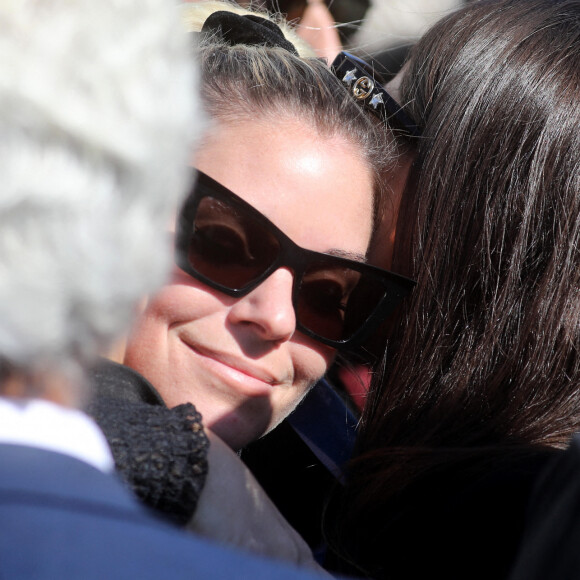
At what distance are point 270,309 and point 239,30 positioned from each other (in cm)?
66

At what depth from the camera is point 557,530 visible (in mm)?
687

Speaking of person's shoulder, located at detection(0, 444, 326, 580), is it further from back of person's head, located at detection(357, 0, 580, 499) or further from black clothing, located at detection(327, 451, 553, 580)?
back of person's head, located at detection(357, 0, 580, 499)

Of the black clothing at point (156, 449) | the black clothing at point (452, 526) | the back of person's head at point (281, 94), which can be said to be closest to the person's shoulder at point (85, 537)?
the black clothing at point (156, 449)

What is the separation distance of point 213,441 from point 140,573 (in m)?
0.38

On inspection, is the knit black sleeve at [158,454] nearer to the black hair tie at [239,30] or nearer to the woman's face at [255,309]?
the woman's face at [255,309]

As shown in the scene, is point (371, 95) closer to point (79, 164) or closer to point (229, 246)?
point (229, 246)

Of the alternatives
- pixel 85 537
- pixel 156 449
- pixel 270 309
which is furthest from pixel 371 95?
pixel 85 537

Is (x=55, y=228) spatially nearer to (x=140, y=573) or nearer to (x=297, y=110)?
(x=140, y=573)

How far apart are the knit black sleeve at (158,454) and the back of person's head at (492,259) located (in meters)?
0.53

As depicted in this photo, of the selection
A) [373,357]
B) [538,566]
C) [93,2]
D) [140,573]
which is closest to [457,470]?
[538,566]

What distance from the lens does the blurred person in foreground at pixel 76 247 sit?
528 mm

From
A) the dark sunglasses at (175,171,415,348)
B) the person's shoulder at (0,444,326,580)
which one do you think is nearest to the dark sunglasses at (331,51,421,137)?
the dark sunglasses at (175,171,415,348)

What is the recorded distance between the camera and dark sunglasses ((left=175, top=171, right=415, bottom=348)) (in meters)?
1.22

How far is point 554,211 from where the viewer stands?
131 cm
